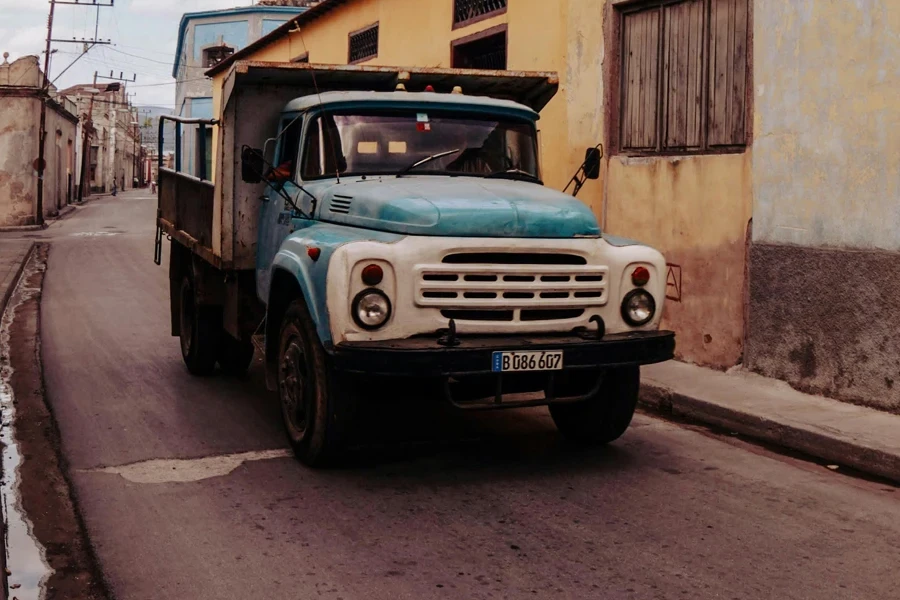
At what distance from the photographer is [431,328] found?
5301mm

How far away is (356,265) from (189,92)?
1800 inches

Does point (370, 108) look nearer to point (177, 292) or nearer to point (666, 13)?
point (177, 292)

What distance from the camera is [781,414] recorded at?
701 centimetres

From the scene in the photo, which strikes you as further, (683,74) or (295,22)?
(295,22)

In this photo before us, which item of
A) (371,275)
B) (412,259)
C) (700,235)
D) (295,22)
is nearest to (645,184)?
(700,235)

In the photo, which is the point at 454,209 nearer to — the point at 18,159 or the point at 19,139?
the point at 18,159

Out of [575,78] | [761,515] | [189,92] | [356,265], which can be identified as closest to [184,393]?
[356,265]

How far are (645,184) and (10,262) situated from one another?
45.8ft

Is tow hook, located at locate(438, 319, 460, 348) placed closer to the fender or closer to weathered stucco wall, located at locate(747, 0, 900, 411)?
the fender

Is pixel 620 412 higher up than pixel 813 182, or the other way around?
pixel 813 182

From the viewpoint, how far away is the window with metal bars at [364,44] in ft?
56.5

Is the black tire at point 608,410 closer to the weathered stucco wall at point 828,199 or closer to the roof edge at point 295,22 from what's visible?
the weathered stucco wall at point 828,199

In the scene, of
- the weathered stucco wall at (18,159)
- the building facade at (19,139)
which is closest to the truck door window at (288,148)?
the building facade at (19,139)

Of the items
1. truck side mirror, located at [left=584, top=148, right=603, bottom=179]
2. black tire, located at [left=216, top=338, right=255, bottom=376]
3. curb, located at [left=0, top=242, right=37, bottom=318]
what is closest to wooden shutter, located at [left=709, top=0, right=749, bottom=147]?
truck side mirror, located at [left=584, top=148, right=603, bottom=179]
